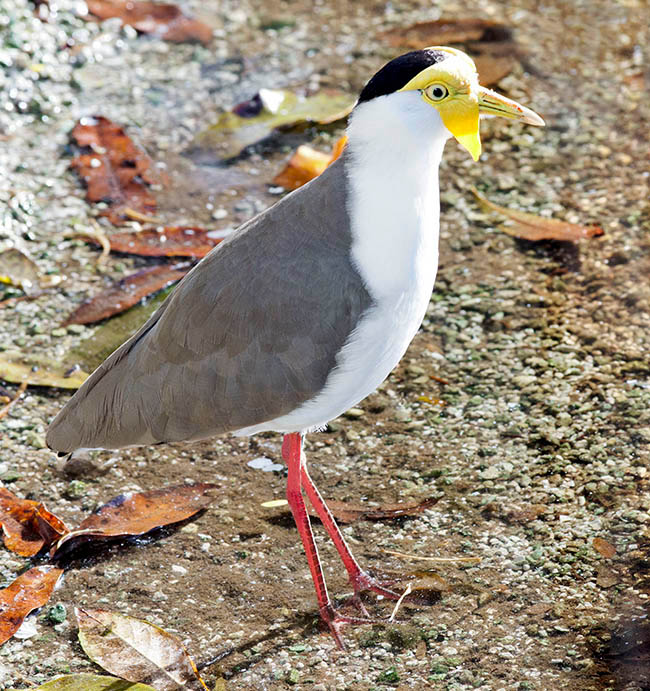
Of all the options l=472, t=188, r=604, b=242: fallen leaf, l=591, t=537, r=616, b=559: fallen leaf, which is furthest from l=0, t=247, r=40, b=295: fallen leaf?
l=591, t=537, r=616, b=559: fallen leaf

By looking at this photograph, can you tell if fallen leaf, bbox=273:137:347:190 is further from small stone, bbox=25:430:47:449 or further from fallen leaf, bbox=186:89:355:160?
small stone, bbox=25:430:47:449

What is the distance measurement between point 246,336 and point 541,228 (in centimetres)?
249

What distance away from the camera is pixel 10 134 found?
6516 mm

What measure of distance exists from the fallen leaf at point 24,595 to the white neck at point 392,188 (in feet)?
5.55

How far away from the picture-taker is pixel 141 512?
13.7 ft

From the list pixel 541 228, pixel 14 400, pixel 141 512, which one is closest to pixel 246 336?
pixel 141 512

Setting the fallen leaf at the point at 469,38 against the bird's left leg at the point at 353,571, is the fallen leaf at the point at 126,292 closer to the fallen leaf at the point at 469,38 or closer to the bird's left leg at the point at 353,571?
the bird's left leg at the point at 353,571

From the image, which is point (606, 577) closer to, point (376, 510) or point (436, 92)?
point (376, 510)

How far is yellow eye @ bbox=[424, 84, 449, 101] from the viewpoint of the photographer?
3451 mm

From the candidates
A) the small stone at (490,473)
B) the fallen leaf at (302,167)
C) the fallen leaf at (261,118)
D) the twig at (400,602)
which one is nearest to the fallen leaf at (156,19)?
the fallen leaf at (261,118)

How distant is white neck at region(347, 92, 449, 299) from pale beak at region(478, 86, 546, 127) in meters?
0.19

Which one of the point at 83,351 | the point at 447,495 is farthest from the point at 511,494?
the point at 83,351

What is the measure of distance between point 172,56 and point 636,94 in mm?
3214

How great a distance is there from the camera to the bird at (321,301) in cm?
351
